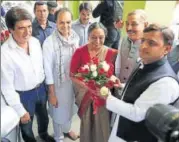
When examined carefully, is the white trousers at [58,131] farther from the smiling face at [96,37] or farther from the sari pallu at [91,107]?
the smiling face at [96,37]

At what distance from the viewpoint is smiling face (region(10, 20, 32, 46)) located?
1749 millimetres

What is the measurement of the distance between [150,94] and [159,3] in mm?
4297

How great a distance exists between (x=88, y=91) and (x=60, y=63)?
0.33 meters

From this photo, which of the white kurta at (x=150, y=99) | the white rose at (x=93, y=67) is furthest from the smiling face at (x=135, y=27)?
the white kurta at (x=150, y=99)

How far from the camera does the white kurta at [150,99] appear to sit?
1.31 metres

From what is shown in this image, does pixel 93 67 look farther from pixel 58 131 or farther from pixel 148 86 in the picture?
pixel 58 131

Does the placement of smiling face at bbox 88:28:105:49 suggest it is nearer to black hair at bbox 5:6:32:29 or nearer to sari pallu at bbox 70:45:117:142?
sari pallu at bbox 70:45:117:142

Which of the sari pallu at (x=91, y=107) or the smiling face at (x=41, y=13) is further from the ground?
the smiling face at (x=41, y=13)

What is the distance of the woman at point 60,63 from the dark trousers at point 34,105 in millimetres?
74

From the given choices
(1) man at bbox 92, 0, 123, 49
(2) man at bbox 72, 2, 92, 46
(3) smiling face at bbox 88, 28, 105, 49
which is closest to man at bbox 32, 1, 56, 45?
(2) man at bbox 72, 2, 92, 46

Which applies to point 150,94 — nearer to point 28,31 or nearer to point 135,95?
point 135,95

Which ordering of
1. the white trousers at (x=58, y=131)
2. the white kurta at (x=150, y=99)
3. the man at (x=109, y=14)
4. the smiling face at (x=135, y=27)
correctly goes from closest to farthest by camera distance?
the white kurta at (x=150, y=99)
the smiling face at (x=135, y=27)
the white trousers at (x=58, y=131)
the man at (x=109, y=14)

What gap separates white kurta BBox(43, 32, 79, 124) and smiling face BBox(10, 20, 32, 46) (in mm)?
282

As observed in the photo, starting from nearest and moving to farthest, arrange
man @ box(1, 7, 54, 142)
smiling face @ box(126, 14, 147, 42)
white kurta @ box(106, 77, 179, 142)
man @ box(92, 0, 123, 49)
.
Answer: white kurta @ box(106, 77, 179, 142)
man @ box(1, 7, 54, 142)
smiling face @ box(126, 14, 147, 42)
man @ box(92, 0, 123, 49)
